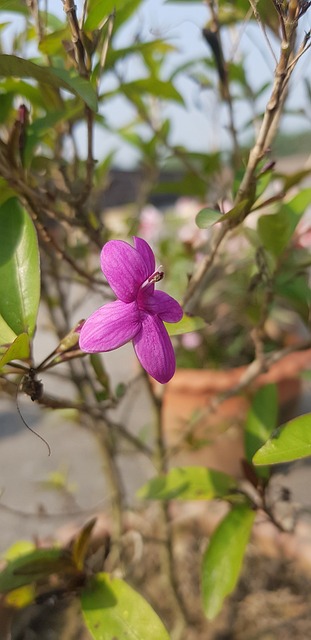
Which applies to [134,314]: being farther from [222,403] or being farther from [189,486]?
[222,403]

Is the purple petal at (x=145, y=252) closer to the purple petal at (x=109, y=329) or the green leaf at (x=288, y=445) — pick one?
the purple petal at (x=109, y=329)

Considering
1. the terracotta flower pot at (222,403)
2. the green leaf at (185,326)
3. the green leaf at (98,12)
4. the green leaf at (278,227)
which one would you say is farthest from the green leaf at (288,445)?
the terracotta flower pot at (222,403)

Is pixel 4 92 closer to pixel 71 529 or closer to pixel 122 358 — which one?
pixel 71 529

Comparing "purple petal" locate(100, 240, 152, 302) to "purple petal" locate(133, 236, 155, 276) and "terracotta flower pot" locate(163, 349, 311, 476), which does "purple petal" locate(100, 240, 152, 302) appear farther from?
"terracotta flower pot" locate(163, 349, 311, 476)

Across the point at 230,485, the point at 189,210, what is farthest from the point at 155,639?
the point at 189,210

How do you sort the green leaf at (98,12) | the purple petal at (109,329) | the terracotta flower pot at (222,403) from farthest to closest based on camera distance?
the terracotta flower pot at (222,403), the green leaf at (98,12), the purple petal at (109,329)

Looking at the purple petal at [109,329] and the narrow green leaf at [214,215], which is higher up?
the narrow green leaf at [214,215]

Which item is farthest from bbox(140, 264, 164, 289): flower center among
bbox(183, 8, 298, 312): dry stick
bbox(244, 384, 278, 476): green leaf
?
bbox(244, 384, 278, 476): green leaf
